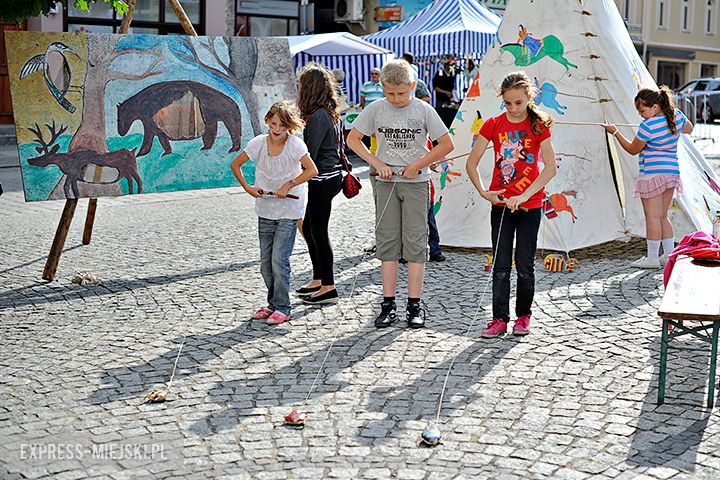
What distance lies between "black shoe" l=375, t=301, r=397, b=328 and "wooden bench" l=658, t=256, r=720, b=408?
1918 mm

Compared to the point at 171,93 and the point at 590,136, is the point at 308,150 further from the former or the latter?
the point at 590,136

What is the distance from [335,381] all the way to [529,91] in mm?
2275

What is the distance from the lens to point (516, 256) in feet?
21.9

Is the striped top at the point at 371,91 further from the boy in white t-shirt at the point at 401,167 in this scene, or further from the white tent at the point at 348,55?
the boy in white t-shirt at the point at 401,167

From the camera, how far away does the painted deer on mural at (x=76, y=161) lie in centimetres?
842

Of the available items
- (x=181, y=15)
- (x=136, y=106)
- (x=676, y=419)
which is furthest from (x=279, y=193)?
(x=181, y=15)

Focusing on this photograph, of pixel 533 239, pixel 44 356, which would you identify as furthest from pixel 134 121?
pixel 533 239

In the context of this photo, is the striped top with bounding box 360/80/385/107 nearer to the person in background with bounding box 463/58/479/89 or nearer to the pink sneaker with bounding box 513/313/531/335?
the person in background with bounding box 463/58/479/89

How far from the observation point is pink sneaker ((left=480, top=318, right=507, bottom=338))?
662cm

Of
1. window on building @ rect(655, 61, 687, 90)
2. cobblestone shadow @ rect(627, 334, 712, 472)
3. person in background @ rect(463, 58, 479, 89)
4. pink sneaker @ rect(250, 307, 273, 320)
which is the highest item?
window on building @ rect(655, 61, 687, 90)

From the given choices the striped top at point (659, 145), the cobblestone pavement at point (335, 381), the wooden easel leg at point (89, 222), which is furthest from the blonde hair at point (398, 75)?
the wooden easel leg at point (89, 222)

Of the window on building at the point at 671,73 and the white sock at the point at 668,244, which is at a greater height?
the window on building at the point at 671,73

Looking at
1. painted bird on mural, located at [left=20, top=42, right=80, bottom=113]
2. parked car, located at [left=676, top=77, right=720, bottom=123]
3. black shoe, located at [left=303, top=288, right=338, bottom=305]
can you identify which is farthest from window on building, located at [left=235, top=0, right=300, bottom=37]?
black shoe, located at [left=303, top=288, right=338, bottom=305]

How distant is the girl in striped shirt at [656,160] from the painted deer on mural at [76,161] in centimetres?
417
